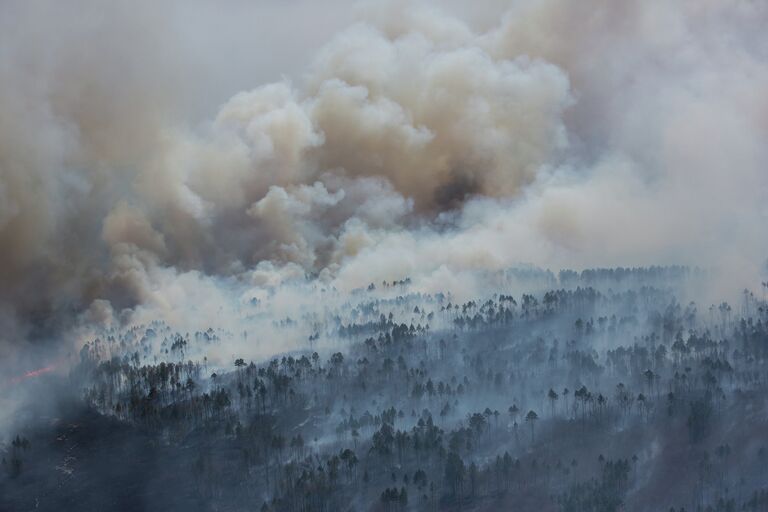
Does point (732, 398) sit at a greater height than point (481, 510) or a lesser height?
greater

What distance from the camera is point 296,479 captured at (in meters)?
183

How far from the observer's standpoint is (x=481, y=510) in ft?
562

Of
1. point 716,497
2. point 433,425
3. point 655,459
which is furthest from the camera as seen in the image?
point 433,425

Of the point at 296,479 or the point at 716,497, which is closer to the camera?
the point at 716,497

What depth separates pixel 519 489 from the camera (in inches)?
6831

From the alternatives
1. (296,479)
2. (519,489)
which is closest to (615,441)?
(519,489)

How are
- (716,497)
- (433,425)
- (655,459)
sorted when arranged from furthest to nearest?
(433,425) < (655,459) < (716,497)

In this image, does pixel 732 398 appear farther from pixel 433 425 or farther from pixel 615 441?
pixel 433 425

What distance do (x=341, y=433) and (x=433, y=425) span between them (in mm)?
14427

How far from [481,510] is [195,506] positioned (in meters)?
41.2

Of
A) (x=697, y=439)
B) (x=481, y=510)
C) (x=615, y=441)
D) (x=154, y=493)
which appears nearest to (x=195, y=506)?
(x=154, y=493)

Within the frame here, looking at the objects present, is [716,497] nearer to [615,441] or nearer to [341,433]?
[615,441]

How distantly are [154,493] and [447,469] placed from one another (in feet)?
142

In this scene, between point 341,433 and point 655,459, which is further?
point 341,433
